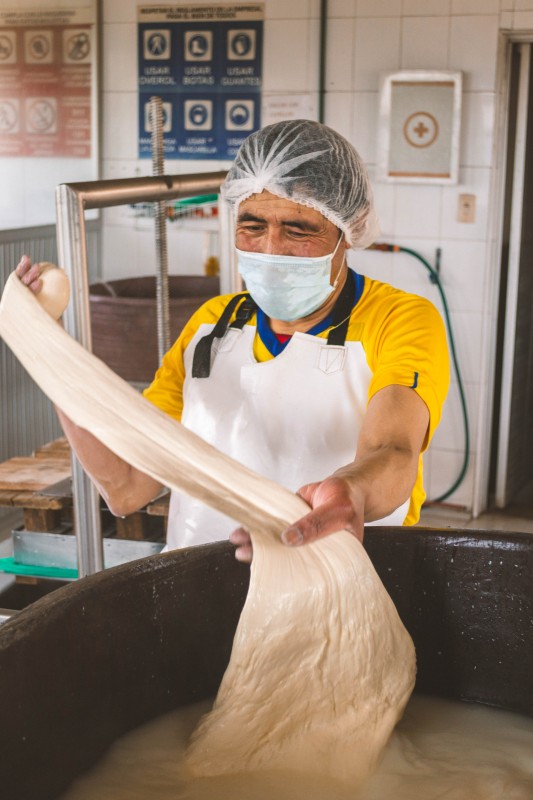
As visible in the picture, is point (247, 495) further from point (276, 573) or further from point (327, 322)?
point (327, 322)

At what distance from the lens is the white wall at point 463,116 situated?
12.9ft

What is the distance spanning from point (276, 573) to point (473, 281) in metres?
3.11

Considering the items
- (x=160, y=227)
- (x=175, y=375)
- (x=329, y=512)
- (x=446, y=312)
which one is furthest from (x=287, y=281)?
(x=446, y=312)

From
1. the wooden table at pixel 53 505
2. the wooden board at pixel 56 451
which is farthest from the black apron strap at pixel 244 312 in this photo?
the wooden board at pixel 56 451

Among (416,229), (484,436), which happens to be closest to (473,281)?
(416,229)

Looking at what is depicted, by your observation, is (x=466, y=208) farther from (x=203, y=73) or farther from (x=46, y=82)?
(x=46, y=82)

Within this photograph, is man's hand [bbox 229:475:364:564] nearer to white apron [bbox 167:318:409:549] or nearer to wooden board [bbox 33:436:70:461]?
white apron [bbox 167:318:409:549]

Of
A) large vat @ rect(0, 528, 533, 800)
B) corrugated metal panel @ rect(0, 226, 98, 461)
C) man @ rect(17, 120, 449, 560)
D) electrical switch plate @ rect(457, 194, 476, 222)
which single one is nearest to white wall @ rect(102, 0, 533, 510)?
electrical switch plate @ rect(457, 194, 476, 222)

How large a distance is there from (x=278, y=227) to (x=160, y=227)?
750mm

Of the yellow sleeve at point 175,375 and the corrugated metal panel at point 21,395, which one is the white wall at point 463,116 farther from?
the yellow sleeve at point 175,375

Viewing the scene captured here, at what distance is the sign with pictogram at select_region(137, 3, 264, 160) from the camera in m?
4.26

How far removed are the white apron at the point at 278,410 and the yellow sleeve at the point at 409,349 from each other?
0.18 ft

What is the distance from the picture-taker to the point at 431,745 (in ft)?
4.23

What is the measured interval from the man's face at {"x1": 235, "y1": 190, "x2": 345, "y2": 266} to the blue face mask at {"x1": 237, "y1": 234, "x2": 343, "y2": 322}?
0.02m
